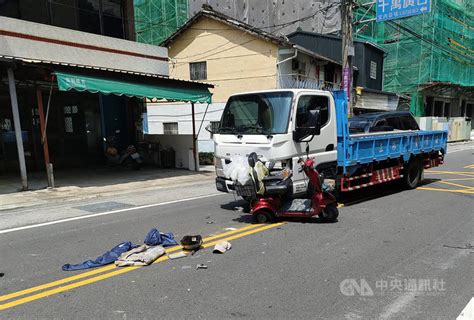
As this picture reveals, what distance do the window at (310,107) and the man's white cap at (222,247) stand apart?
2687mm

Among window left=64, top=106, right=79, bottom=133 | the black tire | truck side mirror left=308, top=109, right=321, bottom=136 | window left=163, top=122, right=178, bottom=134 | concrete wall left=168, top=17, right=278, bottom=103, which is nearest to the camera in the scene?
truck side mirror left=308, top=109, right=321, bottom=136

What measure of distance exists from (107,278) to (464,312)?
380cm

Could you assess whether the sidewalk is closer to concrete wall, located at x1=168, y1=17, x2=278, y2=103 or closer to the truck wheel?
the truck wheel

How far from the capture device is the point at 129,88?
11250 millimetres

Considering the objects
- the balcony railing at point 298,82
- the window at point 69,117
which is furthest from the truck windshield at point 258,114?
the balcony railing at point 298,82

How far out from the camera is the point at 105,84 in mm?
10664

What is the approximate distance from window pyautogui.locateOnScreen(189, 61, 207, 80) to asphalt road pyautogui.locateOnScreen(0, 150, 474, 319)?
57.8 feet

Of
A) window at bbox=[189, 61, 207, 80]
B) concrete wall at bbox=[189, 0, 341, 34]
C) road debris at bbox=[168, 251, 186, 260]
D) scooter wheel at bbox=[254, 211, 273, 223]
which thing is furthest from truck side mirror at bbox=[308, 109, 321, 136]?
concrete wall at bbox=[189, 0, 341, 34]

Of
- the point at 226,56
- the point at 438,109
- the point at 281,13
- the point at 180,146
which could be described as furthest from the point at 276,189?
the point at 438,109

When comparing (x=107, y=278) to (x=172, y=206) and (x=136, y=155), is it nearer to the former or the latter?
(x=172, y=206)

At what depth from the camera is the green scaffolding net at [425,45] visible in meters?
30.9

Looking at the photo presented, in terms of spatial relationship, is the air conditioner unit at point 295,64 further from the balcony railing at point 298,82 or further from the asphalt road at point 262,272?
the asphalt road at point 262,272

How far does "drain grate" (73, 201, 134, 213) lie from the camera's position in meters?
8.29

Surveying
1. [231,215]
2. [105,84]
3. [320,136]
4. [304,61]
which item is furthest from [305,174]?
[304,61]
